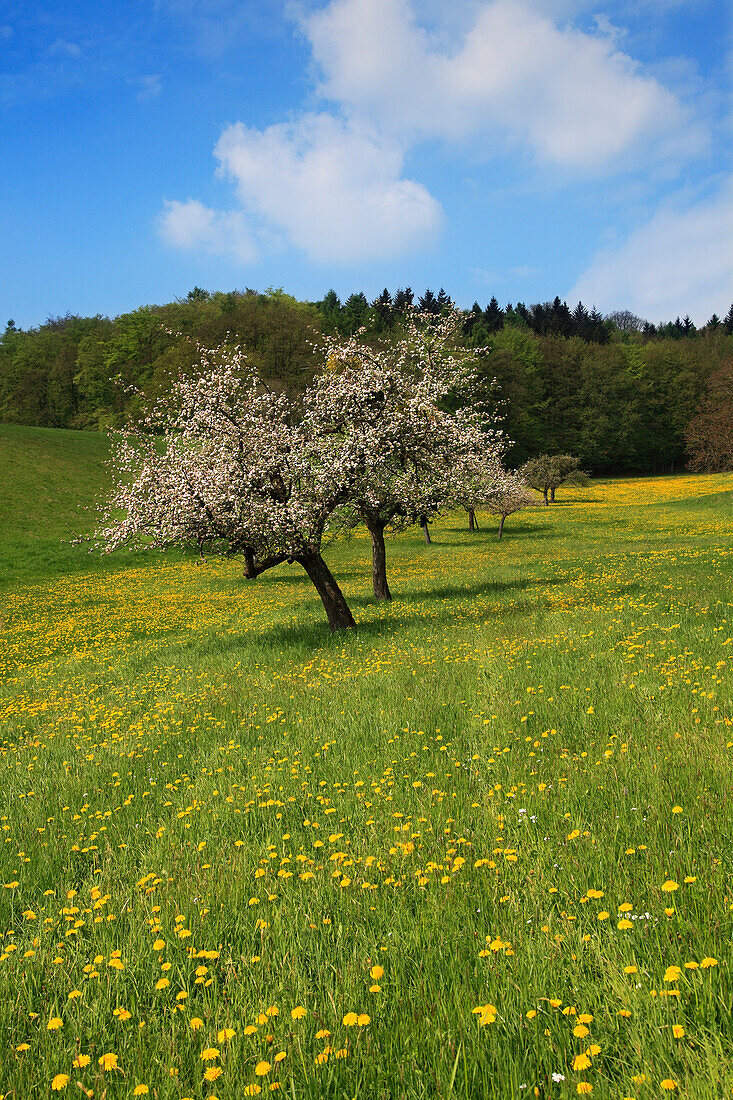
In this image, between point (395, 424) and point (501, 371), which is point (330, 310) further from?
point (395, 424)

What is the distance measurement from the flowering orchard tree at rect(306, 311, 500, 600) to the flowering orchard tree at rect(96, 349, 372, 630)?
79 cm

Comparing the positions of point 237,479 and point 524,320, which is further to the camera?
point 524,320

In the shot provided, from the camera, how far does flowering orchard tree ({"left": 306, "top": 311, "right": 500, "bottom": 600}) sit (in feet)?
58.7

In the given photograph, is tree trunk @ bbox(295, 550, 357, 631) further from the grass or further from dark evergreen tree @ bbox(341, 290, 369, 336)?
dark evergreen tree @ bbox(341, 290, 369, 336)

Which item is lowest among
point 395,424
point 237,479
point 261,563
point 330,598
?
point 330,598

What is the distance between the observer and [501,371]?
317ft

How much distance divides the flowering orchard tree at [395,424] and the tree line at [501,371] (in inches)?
2302

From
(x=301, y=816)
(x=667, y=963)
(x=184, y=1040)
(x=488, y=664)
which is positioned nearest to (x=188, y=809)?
(x=301, y=816)

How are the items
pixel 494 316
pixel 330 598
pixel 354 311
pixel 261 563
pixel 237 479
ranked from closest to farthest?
pixel 237 479
pixel 261 563
pixel 330 598
pixel 354 311
pixel 494 316

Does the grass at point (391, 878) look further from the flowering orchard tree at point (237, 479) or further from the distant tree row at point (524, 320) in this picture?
the distant tree row at point (524, 320)

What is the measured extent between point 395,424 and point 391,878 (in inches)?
586

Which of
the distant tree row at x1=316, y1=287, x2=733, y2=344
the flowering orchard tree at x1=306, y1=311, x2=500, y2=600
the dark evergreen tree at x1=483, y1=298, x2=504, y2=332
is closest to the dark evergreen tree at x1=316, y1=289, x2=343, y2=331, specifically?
the distant tree row at x1=316, y1=287, x2=733, y2=344

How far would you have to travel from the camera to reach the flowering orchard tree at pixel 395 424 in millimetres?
17891

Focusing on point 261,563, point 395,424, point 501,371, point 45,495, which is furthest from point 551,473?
point 261,563
